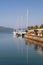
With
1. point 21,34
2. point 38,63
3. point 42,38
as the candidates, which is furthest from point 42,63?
point 21,34

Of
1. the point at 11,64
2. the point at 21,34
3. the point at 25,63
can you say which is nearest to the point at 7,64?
the point at 11,64

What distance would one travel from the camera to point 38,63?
17.9 meters

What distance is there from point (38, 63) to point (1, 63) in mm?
3558

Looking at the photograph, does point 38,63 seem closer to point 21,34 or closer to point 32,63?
point 32,63

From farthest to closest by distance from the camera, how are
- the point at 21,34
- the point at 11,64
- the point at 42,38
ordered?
the point at 21,34 < the point at 42,38 < the point at 11,64

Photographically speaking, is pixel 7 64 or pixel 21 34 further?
pixel 21 34

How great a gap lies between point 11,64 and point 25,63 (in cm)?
148

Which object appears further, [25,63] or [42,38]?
[42,38]

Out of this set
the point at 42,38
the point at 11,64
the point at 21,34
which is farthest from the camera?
the point at 21,34

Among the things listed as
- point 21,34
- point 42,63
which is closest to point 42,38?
point 42,63

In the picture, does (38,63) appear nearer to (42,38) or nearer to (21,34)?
(42,38)

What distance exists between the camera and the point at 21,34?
87188 mm

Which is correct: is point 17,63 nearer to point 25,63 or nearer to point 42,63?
point 25,63

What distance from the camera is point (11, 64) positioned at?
17109 mm
